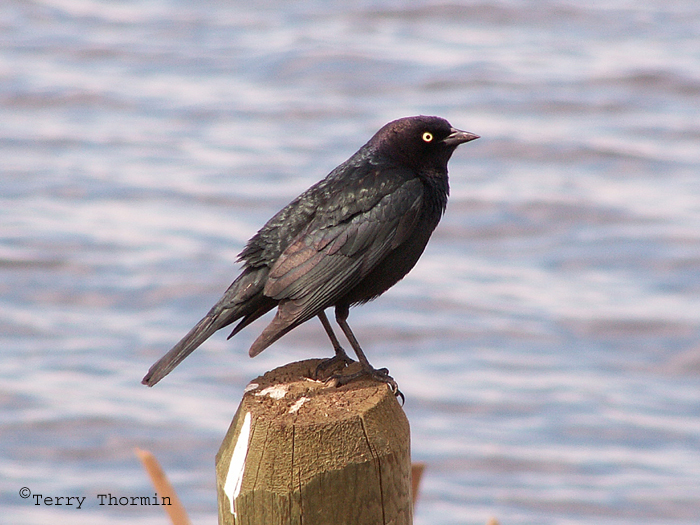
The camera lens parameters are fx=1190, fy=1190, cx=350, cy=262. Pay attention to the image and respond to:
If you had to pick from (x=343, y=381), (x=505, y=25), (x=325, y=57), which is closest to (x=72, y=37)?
(x=325, y=57)

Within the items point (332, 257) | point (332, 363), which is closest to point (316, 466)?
point (332, 363)

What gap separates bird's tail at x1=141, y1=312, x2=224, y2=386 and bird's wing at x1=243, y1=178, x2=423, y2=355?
0.23 metres

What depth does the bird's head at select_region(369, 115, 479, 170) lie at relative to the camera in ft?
16.7

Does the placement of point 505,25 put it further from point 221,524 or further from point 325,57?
point 221,524

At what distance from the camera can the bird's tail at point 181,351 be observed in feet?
13.8

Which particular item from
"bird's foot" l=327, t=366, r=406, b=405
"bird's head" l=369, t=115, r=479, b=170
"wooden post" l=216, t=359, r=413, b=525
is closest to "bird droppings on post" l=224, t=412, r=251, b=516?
"wooden post" l=216, t=359, r=413, b=525

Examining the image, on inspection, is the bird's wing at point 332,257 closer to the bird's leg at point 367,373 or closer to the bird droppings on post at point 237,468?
the bird's leg at point 367,373

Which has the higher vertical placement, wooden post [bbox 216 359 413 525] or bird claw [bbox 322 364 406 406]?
bird claw [bbox 322 364 406 406]

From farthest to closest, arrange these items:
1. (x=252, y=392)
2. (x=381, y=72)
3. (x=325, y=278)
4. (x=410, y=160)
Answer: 1. (x=381, y=72)
2. (x=410, y=160)
3. (x=325, y=278)
4. (x=252, y=392)

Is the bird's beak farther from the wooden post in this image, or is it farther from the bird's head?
the wooden post

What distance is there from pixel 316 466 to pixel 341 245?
1395 millimetres

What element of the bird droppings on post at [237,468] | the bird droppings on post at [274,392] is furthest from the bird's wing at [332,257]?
the bird droppings on post at [237,468]

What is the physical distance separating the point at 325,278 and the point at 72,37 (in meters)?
13.5

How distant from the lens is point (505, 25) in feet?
54.7
